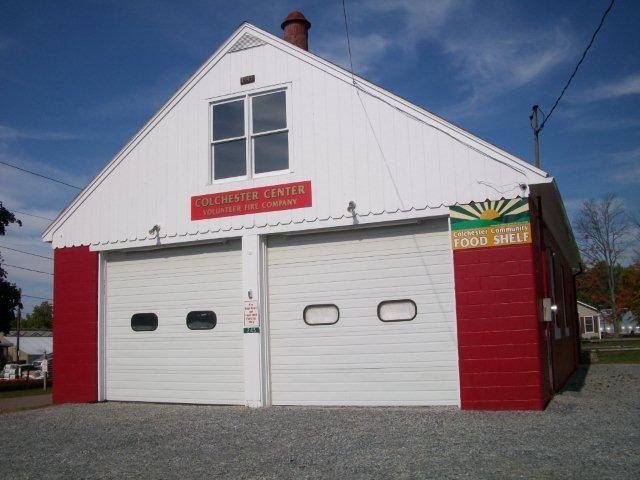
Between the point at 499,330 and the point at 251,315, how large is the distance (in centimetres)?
417

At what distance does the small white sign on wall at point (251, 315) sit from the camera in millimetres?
10789

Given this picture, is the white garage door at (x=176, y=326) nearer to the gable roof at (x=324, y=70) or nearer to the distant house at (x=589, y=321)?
the gable roof at (x=324, y=70)

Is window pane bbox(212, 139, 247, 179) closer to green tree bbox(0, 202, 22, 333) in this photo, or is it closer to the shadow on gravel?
the shadow on gravel

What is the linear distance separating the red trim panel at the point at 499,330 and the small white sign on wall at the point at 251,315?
3.47 meters

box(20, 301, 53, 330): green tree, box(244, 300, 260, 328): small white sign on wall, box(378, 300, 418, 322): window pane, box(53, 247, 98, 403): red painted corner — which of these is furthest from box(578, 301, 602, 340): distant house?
box(20, 301, 53, 330): green tree

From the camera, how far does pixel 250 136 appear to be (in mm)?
11531

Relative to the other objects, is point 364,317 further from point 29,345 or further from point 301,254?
point 29,345

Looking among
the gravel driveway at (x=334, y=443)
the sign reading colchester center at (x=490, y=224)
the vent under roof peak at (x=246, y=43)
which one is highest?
the vent under roof peak at (x=246, y=43)

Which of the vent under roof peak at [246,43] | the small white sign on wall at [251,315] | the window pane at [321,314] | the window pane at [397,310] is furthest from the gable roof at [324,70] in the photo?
the small white sign on wall at [251,315]

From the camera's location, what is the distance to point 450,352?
9.69m

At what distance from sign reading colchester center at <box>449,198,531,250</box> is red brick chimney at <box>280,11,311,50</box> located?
526 cm

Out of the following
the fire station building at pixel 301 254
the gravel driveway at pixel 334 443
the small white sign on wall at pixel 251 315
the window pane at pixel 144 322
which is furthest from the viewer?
the window pane at pixel 144 322

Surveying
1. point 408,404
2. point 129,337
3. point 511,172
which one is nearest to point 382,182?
point 511,172

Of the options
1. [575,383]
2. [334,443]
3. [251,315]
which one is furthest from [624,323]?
[334,443]
